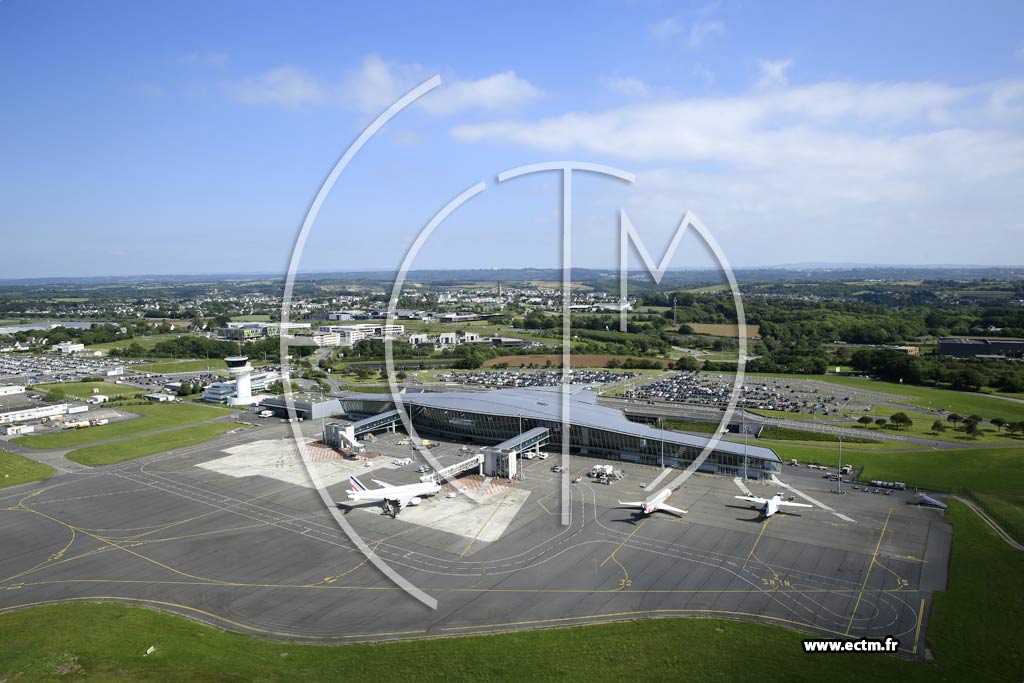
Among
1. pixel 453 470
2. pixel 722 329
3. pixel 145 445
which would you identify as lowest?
pixel 145 445

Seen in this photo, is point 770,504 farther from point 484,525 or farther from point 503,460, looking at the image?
point 503,460

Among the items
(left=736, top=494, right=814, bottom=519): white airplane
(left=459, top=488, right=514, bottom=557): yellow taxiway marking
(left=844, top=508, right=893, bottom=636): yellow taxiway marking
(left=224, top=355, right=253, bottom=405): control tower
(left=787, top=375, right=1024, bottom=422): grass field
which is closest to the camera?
(left=844, top=508, right=893, bottom=636): yellow taxiway marking

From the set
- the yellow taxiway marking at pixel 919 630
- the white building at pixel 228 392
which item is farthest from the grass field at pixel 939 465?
the white building at pixel 228 392

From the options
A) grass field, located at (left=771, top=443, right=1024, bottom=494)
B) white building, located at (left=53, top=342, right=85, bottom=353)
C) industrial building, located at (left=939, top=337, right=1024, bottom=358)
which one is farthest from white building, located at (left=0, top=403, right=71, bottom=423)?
industrial building, located at (left=939, top=337, right=1024, bottom=358)

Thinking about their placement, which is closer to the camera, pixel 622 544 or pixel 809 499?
pixel 622 544

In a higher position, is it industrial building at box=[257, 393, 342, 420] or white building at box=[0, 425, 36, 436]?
industrial building at box=[257, 393, 342, 420]

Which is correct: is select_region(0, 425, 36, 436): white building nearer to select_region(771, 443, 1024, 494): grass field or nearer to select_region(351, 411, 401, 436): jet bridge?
select_region(351, 411, 401, 436): jet bridge

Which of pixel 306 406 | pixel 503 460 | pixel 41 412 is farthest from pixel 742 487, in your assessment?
pixel 41 412

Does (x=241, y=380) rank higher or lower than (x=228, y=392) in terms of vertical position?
higher
